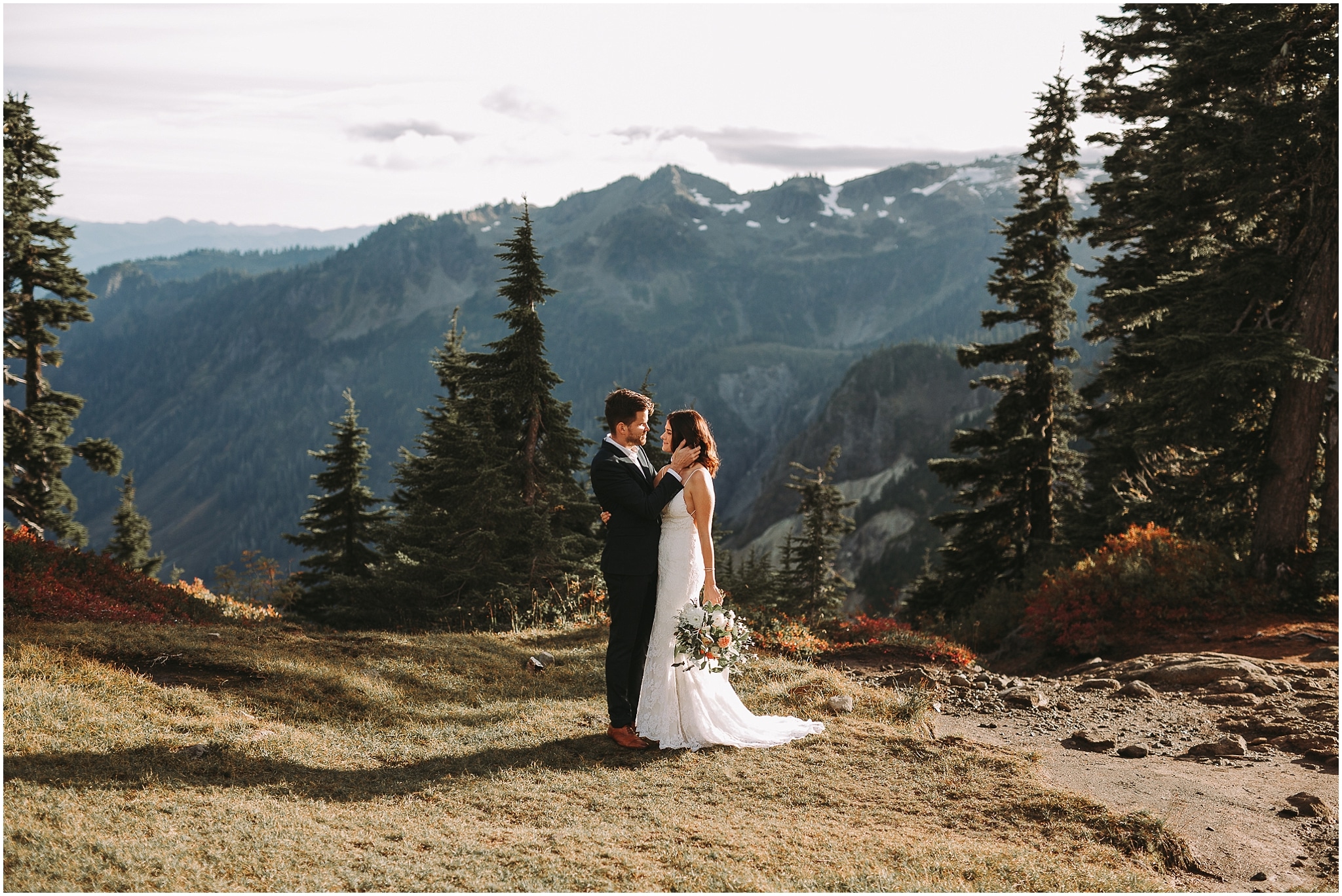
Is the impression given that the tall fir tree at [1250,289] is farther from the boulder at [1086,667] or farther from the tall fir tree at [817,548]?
the tall fir tree at [817,548]

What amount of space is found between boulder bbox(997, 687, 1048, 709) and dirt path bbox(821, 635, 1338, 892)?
0.07 ft

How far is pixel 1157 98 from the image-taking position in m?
20.2

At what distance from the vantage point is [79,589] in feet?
38.0

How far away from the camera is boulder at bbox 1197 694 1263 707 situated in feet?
32.4

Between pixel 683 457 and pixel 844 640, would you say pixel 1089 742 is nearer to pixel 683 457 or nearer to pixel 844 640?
pixel 683 457

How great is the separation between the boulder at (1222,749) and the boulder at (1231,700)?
177cm

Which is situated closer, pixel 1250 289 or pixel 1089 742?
pixel 1089 742

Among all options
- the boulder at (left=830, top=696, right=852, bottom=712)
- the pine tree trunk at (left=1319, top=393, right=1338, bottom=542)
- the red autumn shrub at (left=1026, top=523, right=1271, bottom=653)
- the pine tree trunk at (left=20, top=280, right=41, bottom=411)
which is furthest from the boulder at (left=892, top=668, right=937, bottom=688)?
the pine tree trunk at (left=20, top=280, right=41, bottom=411)

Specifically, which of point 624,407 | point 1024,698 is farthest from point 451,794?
point 1024,698

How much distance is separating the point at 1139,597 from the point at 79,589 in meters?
Answer: 16.4

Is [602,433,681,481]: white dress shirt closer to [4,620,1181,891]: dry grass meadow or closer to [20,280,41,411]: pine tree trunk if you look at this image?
[4,620,1181,891]: dry grass meadow

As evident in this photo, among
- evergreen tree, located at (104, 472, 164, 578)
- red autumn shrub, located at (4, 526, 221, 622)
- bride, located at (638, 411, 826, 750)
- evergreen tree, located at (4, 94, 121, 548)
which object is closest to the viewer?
bride, located at (638, 411, 826, 750)

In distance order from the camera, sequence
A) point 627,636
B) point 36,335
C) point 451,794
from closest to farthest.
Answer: point 451,794 → point 627,636 → point 36,335

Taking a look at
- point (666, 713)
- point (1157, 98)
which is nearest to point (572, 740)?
point (666, 713)
